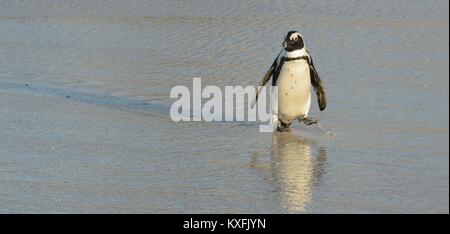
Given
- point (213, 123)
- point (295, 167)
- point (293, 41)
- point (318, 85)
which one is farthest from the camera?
point (213, 123)

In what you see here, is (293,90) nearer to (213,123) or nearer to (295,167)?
(213,123)

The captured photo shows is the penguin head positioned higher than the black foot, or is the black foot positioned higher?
the penguin head

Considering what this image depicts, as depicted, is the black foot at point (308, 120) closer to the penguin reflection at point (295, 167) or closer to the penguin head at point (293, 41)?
the penguin reflection at point (295, 167)

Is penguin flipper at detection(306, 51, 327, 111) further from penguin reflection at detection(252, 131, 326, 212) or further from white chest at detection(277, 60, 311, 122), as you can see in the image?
penguin reflection at detection(252, 131, 326, 212)

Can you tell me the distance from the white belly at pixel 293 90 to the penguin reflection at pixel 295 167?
13 centimetres

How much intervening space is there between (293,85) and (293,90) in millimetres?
29

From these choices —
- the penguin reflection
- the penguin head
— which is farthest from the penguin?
the penguin reflection

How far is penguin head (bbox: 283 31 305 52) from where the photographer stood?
5.99m

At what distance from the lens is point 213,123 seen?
633 cm

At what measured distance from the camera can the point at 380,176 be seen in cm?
514

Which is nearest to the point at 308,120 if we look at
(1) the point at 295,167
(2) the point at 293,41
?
(2) the point at 293,41

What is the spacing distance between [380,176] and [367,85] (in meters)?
1.86
